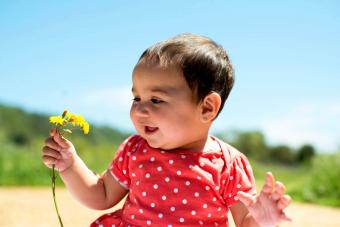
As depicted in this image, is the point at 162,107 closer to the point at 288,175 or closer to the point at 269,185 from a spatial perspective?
the point at 269,185

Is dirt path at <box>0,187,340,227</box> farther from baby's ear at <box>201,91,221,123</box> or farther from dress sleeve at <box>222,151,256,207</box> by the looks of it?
baby's ear at <box>201,91,221,123</box>

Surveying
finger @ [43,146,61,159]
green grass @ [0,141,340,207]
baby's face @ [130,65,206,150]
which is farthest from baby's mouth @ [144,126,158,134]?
green grass @ [0,141,340,207]

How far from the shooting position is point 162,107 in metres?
2.07

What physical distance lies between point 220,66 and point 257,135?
1055cm

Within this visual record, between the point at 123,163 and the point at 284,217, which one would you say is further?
the point at 123,163

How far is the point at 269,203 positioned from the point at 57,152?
99cm

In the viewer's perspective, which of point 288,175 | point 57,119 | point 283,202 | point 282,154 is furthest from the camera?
point 282,154

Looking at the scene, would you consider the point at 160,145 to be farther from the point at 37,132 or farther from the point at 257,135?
the point at 37,132

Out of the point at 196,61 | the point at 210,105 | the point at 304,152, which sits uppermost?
the point at 196,61

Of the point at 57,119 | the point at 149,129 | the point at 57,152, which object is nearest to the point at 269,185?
the point at 149,129

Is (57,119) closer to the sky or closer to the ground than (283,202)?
closer to the sky

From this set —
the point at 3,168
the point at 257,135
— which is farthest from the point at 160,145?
the point at 257,135

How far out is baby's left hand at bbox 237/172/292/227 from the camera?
6.28 ft

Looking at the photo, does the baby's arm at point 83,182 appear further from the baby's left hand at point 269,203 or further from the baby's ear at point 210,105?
the baby's left hand at point 269,203
